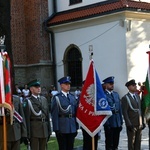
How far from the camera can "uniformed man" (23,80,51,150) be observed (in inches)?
274

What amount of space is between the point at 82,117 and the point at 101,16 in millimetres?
11483

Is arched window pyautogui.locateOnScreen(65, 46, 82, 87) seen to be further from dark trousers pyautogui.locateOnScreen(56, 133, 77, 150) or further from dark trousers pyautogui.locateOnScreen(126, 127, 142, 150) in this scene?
dark trousers pyautogui.locateOnScreen(56, 133, 77, 150)

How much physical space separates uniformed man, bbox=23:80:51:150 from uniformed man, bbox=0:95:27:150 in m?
0.20

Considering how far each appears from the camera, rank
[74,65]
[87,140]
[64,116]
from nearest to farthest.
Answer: [64,116]
[87,140]
[74,65]

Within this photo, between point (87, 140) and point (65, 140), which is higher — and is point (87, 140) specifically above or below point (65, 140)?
below

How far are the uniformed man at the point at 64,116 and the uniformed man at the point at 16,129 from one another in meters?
0.82

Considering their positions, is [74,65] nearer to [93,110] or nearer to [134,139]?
[134,139]

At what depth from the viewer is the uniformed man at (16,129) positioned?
654 cm

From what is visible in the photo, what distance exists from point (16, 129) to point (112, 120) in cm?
270

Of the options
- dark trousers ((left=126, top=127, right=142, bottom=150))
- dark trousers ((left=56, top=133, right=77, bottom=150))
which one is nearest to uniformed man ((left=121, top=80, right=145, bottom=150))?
dark trousers ((left=126, top=127, right=142, bottom=150))

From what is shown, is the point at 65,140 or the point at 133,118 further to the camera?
the point at 133,118

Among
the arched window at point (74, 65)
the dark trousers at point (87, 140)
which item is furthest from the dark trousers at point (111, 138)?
the arched window at point (74, 65)

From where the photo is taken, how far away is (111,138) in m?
8.59

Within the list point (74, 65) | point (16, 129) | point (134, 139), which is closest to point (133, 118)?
point (134, 139)
